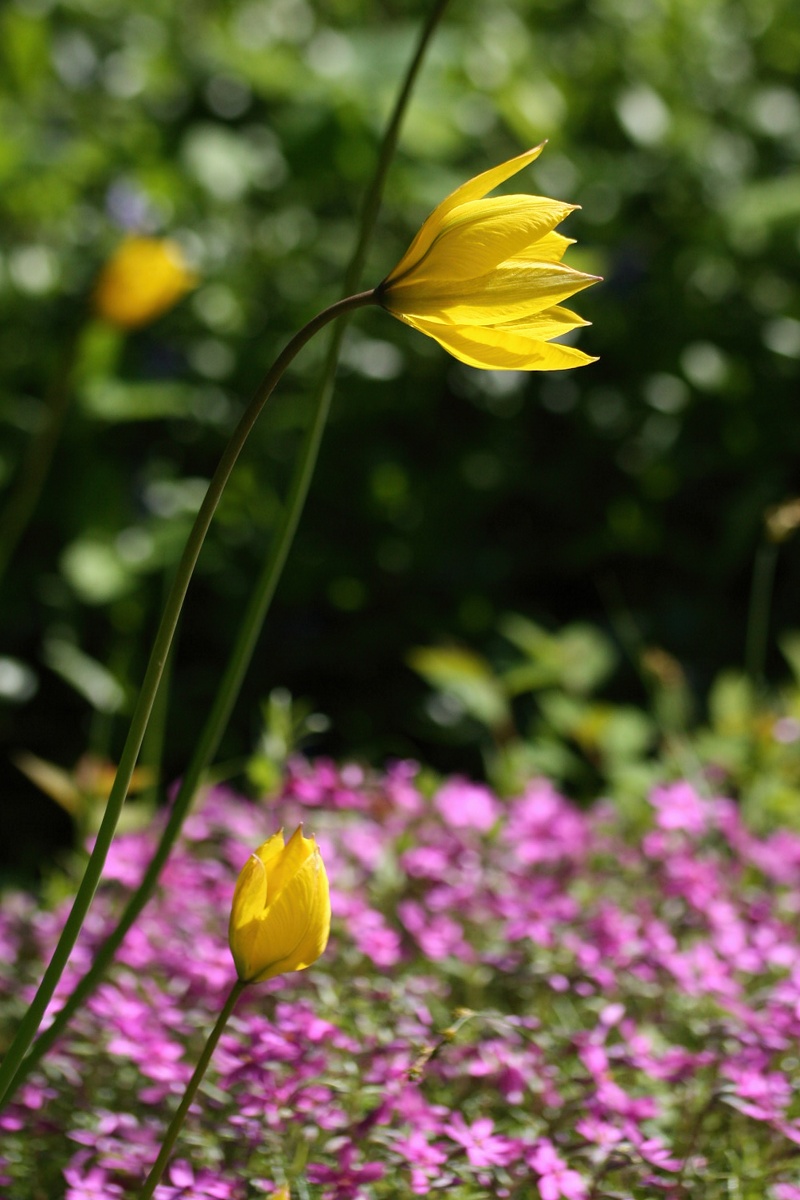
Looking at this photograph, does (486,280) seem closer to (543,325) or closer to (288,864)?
(543,325)

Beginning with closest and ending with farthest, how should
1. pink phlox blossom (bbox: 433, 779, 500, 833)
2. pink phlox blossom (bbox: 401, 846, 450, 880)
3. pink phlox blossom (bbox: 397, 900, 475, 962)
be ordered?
pink phlox blossom (bbox: 397, 900, 475, 962), pink phlox blossom (bbox: 401, 846, 450, 880), pink phlox blossom (bbox: 433, 779, 500, 833)

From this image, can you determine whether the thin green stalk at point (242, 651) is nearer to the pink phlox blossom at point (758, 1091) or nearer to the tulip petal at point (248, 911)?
the tulip petal at point (248, 911)

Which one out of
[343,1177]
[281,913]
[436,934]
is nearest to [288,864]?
[281,913]

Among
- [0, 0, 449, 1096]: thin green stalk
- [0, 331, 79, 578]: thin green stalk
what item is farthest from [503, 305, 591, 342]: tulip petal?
[0, 331, 79, 578]: thin green stalk

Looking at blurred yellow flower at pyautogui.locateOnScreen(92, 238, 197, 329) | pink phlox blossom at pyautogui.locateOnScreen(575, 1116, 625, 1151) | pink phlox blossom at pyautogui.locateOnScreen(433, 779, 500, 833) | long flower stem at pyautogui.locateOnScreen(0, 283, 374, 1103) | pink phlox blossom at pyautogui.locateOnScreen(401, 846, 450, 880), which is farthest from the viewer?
blurred yellow flower at pyautogui.locateOnScreen(92, 238, 197, 329)

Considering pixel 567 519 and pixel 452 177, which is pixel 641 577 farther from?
pixel 452 177

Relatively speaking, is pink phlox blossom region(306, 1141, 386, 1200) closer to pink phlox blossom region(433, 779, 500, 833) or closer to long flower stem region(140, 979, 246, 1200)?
long flower stem region(140, 979, 246, 1200)

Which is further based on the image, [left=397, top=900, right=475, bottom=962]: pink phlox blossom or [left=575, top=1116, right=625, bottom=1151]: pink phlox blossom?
[left=397, top=900, right=475, bottom=962]: pink phlox blossom
